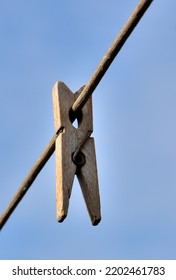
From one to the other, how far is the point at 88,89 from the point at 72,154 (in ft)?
0.94

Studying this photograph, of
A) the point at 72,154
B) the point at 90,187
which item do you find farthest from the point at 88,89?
the point at 90,187

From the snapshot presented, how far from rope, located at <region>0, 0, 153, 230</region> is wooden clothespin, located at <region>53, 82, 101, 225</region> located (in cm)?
→ 5

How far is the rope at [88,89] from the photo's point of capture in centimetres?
214

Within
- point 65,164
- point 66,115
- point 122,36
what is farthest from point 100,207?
point 122,36

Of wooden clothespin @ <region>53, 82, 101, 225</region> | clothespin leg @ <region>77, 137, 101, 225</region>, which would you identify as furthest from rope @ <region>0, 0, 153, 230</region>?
clothespin leg @ <region>77, 137, 101, 225</region>

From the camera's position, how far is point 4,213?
277 cm

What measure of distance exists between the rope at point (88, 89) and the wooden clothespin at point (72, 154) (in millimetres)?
52

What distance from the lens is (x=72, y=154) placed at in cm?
242

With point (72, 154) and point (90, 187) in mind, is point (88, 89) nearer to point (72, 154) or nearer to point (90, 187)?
point (72, 154)

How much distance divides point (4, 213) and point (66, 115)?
2.05ft

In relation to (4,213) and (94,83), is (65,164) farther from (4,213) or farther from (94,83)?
(4,213)

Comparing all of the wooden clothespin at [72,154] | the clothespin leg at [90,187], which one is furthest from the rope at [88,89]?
the clothespin leg at [90,187]

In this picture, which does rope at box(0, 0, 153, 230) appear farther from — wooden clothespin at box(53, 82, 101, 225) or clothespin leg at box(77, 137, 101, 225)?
clothespin leg at box(77, 137, 101, 225)
